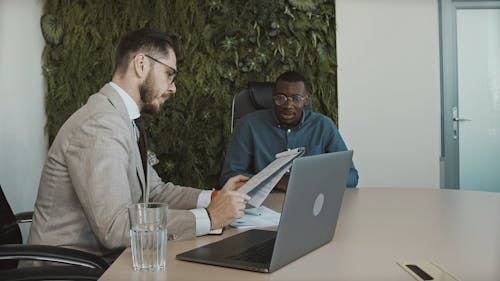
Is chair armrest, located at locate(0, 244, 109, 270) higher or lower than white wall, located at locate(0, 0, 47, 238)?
lower

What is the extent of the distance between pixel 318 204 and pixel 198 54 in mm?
3293

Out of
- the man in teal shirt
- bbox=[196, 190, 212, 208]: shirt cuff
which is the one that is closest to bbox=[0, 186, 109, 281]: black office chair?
bbox=[196, 190, 212, 208]: shirt cuff

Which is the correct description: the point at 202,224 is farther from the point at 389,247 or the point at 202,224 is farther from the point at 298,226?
the point at 389,247

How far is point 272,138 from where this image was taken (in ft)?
10.3

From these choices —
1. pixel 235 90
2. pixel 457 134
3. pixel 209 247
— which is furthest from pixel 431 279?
pixel 457 134

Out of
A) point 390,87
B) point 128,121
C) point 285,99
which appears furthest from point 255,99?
point 390,87

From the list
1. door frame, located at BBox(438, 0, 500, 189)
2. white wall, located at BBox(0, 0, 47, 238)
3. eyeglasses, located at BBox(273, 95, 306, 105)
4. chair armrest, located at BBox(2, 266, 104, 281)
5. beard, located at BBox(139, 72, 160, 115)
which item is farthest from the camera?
door frame, located at BBox(438, 0, 500, 189)

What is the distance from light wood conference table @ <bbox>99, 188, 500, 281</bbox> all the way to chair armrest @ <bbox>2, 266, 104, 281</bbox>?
0.08 meters

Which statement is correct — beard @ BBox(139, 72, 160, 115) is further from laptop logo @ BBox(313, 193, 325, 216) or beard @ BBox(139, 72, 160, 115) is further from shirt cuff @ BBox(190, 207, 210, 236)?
laptop logo @ BBox(313, 193, 325, 216)

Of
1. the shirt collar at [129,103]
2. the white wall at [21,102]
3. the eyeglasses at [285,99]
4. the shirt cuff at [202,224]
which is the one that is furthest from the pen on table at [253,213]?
the white wall at [21,102]

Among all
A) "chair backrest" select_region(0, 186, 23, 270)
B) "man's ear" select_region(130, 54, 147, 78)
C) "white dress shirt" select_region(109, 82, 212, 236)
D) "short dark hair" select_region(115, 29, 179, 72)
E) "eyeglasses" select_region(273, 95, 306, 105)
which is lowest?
"chair backrest" select_region(0, 186, 23, 270)

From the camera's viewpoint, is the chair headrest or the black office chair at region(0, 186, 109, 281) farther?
the chair headrest

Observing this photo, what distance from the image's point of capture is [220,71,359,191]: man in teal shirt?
10.0 ft

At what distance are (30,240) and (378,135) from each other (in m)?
3.26
